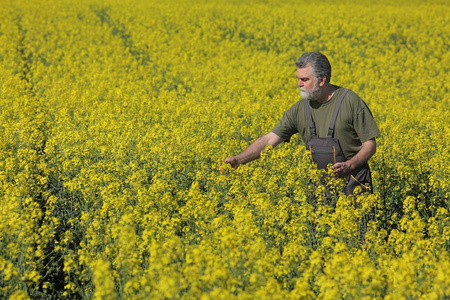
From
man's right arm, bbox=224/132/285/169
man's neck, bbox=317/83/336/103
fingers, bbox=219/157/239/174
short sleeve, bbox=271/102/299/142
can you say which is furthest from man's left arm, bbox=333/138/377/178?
fingers, bbox=219/157/239/174

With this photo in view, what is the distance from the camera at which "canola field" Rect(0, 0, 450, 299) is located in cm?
324

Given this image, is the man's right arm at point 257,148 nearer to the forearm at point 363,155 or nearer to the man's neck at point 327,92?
the man's neck at point 327,92

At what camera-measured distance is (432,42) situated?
19391 mm

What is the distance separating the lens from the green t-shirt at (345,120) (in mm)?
4371

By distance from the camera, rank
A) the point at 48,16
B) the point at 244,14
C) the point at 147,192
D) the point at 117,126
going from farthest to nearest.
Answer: the point at 244,14 < the point at 48,16 < the point at 117,126 < the point at 147,192

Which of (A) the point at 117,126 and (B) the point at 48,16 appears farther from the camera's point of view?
(B) the point at 48,16

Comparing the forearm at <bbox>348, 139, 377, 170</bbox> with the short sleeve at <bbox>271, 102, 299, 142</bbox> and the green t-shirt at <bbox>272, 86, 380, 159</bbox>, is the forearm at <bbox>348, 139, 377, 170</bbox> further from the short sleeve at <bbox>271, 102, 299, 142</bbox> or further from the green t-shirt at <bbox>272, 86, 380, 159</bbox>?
the short sleeve at <bbox>271, 102, 299, 142</bbox>

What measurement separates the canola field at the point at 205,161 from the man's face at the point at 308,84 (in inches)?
29.0

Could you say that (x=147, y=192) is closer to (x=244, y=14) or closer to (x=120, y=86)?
(x=120, y=86)

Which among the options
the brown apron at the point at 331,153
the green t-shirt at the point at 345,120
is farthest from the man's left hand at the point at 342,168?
the green t-shirt at the point at 345,120

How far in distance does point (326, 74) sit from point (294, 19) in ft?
68.1

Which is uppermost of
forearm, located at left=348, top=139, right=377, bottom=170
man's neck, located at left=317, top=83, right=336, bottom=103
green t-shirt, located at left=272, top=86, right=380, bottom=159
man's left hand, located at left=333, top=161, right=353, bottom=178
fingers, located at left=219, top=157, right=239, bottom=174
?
man's neck, located at left=317, top=83, right=336, bottom=103

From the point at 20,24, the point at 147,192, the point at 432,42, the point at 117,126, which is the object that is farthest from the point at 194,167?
the point at 20,24

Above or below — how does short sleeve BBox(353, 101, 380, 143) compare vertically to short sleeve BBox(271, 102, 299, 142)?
above
